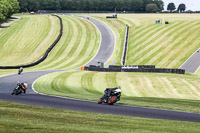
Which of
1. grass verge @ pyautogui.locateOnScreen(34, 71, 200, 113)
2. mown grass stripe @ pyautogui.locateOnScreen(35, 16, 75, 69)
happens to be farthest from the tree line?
grass verge @ pyautogui.locateOnScreen(34, 71, 200, 113)

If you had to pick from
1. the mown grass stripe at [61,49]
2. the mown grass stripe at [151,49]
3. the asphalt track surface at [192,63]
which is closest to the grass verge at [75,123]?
the asphalt track surface at [192,63]

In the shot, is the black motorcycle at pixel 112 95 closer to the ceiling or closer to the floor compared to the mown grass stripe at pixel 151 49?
closer to the ceiling

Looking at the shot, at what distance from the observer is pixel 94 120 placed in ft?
65.8

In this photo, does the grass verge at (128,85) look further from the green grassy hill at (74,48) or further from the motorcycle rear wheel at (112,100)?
the green grassy hill at (74,48)

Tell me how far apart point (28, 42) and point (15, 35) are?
11.2m

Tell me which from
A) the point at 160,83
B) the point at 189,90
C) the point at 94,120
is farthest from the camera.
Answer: the point at 160,83

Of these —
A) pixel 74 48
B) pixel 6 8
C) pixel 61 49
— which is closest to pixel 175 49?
pixel 74 48

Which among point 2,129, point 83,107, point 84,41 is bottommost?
point 84,41

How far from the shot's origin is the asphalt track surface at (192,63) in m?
72.0

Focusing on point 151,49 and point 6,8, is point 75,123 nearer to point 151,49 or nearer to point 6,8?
point 151,49

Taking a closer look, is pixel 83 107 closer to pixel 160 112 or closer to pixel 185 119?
pixel 160 112

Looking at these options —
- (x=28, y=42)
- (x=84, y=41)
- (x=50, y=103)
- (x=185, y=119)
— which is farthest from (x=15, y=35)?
(x=185, y=119)

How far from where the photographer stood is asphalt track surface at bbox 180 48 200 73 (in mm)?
72044

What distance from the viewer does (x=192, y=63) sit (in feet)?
255
